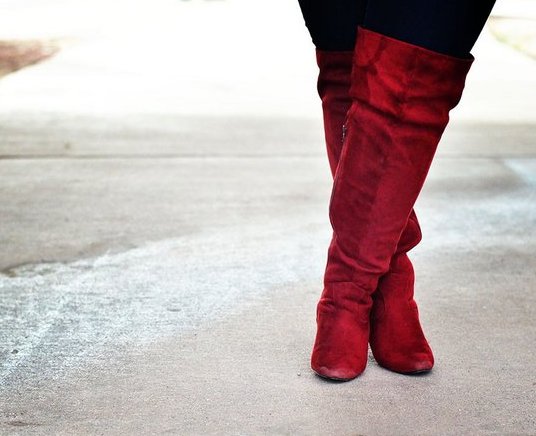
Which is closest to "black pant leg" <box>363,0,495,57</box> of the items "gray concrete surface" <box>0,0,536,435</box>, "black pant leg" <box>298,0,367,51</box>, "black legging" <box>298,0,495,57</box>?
"black legging" <box>298,0,495,57</box>

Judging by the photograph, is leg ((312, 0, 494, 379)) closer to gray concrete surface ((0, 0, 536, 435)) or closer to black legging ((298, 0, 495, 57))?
black legging ((298, 0, 495, 57))

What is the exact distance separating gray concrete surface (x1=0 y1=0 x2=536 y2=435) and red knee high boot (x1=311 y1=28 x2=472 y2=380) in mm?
118

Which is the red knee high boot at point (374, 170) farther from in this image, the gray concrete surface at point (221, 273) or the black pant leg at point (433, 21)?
the gray concrete surface at point (221, 273)

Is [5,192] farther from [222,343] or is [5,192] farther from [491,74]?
[491,74]

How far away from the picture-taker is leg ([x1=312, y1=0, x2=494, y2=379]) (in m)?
1.46

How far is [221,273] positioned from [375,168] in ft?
3.07

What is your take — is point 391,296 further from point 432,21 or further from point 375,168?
point 432,21

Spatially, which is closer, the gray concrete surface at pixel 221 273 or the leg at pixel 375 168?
the leg at pixel 375 168

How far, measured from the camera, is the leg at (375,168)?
4.78 feet

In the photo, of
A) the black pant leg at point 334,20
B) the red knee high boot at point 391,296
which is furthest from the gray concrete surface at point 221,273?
the black pant leg at point 334,20

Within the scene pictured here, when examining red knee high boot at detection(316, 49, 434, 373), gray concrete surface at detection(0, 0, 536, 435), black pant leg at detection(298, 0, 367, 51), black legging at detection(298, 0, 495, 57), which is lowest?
gray concrete surface at detection(0, 0, 536, 435)

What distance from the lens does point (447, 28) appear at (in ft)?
4.66

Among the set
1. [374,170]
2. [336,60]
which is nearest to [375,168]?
[374,170]

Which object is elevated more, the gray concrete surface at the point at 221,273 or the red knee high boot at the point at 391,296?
the red knee high boot at the point at 391,296
